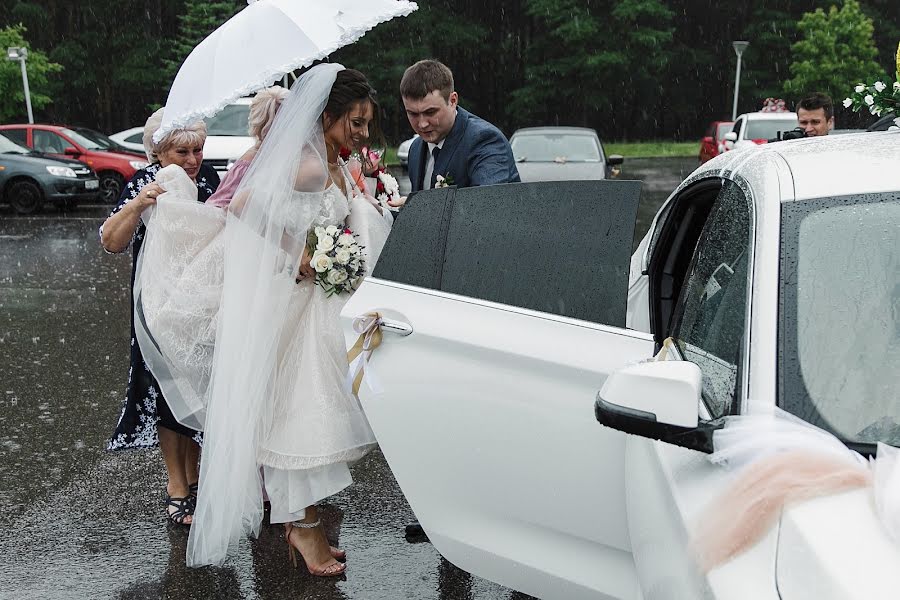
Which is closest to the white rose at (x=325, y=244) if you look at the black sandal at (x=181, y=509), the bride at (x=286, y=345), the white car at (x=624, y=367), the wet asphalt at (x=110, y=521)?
the bride at (x=286, y=345)

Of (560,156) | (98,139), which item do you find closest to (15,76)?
(98,139)

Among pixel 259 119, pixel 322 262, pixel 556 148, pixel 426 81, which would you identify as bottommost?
pixel 556 148

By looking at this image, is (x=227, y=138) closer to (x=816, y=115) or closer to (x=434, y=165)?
(x=816, y=115)

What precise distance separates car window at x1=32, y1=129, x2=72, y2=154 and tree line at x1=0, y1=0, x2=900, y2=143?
19.3 m

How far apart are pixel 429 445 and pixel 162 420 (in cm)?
207

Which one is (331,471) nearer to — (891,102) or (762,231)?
(762,231)

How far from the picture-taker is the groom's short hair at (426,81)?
193 inches

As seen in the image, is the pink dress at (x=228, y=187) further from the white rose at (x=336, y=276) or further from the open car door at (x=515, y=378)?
the open car door at (x=515, y=378)

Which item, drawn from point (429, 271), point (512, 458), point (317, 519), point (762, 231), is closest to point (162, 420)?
point (317, 519)

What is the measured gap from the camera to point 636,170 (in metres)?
32.7

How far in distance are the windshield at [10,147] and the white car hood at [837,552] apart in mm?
19772

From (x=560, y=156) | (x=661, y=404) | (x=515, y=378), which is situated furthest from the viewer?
(x=560, y=156)

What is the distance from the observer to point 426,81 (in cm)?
491

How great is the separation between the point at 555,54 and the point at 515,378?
1880 inches
